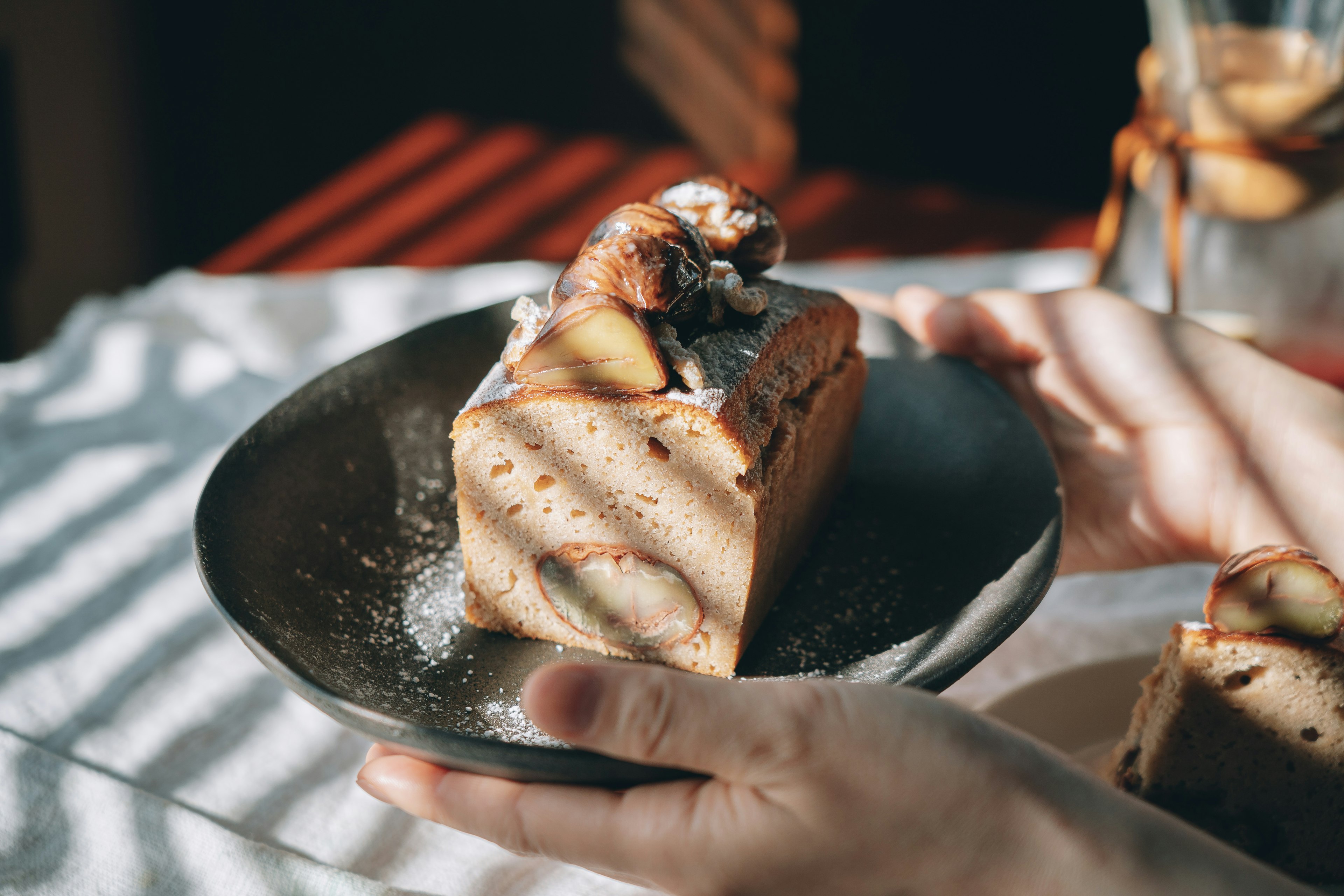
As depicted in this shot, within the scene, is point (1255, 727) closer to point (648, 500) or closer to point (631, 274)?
point (648, 500)

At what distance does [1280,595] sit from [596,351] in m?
0.63

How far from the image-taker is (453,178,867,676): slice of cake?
905mm

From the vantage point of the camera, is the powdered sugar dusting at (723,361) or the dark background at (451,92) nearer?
the powdered sugar dusting at (723,361)

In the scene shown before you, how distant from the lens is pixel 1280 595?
2.92 feet

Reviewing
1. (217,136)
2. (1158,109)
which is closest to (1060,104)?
(1158,109)

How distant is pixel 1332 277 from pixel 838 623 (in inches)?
38.7

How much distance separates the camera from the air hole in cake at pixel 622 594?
999mm

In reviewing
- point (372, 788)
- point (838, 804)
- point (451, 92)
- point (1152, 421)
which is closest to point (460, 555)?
point (372, 788)

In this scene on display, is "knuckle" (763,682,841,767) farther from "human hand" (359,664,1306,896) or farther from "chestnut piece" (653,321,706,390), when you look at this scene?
"chestnut piece" (653,321,706,390)

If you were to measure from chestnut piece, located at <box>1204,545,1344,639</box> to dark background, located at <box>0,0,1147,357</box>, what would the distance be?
2.20 metres

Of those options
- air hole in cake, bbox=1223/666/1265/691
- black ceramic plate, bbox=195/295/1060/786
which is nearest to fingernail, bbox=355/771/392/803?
black ceramic plate, bbox=195/295/1060/786

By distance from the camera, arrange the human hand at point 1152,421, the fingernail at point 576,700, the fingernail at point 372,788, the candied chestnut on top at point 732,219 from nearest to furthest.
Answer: the fingernail at point 576,700 → the fingernail at point 372,788 → the candied chestnut on top at point 732,219 → the human hand at point 1152,421

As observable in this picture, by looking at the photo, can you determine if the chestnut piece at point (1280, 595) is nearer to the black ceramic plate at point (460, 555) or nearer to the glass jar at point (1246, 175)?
the black ceramic plate at point (460, 555)

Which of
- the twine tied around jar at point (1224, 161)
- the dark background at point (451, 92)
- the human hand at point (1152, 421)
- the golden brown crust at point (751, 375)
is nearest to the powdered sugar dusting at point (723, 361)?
the golden brown crust at point (751, 375)
